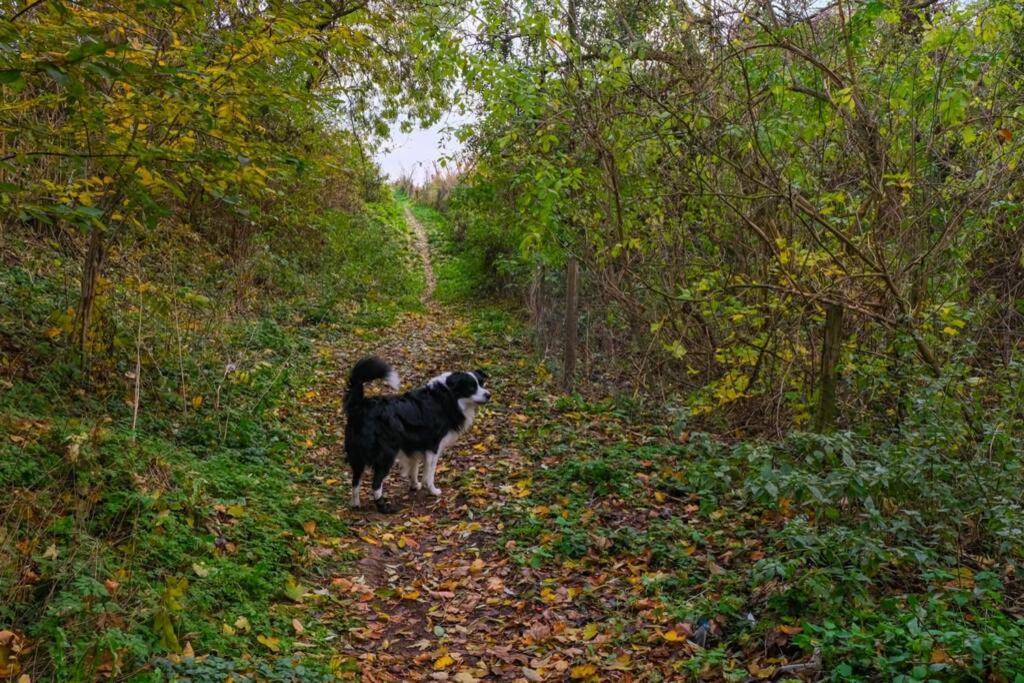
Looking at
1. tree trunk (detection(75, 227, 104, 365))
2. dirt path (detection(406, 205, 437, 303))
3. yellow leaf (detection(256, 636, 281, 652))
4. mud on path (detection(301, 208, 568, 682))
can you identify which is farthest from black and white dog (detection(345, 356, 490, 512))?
dirt path (detection(406, 205, 437, 303))

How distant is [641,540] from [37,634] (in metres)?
4.17

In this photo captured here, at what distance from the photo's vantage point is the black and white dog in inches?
284

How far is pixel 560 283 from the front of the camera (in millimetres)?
13148

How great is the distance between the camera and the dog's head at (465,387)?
8062 millimetres

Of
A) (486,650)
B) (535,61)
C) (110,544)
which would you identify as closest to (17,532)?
(110,544)

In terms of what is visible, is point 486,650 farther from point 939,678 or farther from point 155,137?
point 155,137

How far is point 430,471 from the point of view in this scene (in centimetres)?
781

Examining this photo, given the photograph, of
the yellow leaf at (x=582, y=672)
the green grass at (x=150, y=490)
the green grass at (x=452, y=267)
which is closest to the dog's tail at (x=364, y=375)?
the green grass at (x=150, y=490)

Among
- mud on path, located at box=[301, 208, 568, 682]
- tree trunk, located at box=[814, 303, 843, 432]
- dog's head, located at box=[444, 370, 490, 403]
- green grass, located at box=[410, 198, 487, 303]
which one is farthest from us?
green grass, located at box=[410, 198, 487, 303]

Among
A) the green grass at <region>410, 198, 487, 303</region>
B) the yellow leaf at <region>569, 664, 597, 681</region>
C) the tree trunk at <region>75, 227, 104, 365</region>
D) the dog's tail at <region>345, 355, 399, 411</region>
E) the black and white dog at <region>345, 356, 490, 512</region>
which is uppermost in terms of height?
the green grass at <region>410, 198, 487, 303</region>

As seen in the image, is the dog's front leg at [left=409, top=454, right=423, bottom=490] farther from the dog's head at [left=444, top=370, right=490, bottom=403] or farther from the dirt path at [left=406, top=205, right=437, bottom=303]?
the dirt path at [left=406, top=205, right=437, bottom=303]

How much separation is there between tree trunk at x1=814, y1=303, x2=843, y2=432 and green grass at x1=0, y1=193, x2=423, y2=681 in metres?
4.86

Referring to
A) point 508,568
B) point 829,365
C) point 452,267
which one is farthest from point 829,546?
point 452,267

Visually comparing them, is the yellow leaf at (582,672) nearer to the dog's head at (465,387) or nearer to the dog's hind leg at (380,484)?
the dog's hind leg at (380,484)
